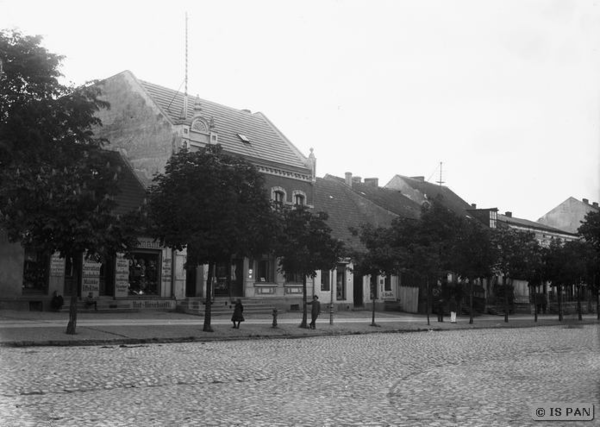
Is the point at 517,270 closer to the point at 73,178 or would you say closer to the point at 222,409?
the point at 73,178

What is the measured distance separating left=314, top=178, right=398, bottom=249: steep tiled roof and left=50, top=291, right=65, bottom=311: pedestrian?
2023cm

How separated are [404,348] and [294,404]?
1131 cm

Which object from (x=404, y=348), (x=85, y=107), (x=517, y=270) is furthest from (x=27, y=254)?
(x=517, y=270)

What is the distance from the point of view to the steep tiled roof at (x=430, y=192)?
2388 inches

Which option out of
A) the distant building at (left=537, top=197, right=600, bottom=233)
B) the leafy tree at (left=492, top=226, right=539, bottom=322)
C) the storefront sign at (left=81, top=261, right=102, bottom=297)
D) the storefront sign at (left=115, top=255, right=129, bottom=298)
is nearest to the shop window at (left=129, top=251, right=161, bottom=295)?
the storefront sign at (left=115, top=255, right=129, bottom=298)

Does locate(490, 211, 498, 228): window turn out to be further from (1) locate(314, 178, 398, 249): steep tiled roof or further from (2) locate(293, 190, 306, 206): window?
(2) locate(293, 190, 306, 206): window

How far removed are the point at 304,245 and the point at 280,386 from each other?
55.2 ft

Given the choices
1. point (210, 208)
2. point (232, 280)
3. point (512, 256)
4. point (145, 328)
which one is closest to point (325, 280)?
point (232, 280)

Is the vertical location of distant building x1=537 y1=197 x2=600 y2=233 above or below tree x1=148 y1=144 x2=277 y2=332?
above

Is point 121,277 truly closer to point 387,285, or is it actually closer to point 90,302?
point 90,302

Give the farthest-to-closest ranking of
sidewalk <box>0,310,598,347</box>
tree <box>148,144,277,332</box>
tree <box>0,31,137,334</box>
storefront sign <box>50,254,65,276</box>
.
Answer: storefront sign <box>50,254,65,276</box>, tree <box>148,144,277,332</box>, tree <box>0,31,137,334</box>, sidewalk <box>0,310,598,347</box>

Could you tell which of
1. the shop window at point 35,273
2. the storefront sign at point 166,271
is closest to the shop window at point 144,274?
the storefront sign at point 166,271

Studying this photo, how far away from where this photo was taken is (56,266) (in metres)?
28.5

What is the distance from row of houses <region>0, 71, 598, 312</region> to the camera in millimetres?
28436
